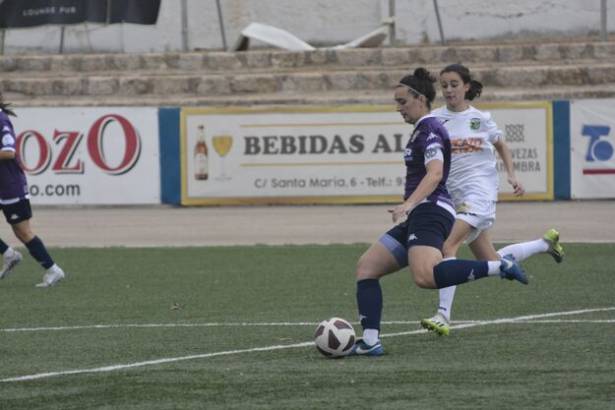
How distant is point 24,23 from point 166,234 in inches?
414

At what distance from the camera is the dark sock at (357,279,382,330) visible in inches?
366

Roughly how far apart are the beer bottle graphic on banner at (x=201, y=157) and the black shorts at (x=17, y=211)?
969 centimetres

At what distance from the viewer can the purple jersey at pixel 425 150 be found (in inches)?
368

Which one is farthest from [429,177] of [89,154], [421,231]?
[89,154]

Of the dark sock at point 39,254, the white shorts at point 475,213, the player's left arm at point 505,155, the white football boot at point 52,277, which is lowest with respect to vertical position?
the white football boot at point 52,277

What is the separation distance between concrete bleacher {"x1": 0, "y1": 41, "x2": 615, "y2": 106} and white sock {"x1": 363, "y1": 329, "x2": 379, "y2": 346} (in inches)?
653

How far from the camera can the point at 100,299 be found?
13.2 metres

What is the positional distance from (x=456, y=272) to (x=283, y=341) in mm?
1491

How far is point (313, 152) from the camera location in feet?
77.6

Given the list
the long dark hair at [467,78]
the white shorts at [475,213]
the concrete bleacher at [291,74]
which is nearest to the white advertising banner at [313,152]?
the concrete bleacher at [291,74]

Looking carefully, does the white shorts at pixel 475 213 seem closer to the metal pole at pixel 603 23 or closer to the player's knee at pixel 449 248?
the player's knee at pixel 449 248

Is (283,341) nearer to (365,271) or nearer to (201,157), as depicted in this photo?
(365,271)

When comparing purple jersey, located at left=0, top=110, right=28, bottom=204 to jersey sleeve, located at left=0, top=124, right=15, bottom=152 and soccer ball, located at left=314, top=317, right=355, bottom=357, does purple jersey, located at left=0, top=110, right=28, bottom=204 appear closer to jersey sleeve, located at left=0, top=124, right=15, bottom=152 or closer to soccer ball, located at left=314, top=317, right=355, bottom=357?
jersey sleeve, located at left=0, top=124, right=15, bottom=152

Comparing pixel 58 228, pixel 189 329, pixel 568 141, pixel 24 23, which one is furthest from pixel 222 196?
pixel 189 329
